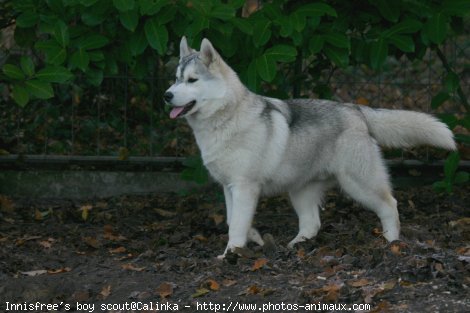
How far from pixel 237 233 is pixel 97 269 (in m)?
0.95

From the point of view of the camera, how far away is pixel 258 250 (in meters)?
6.28

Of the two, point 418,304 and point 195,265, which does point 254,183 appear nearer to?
point 195,265

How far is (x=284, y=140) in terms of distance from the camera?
6465mm

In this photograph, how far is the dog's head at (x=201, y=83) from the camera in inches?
245

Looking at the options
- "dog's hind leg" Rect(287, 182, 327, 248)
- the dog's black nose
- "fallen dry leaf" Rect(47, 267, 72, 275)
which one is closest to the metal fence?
"dog's hind leg" Rect(287, 182, 327, 248)

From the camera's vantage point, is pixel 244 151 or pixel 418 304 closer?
pixel 418 304

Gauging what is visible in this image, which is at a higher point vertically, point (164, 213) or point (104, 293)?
point (104, 293)

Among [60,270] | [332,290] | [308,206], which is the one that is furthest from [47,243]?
[332,290]

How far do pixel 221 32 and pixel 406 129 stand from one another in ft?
4.76

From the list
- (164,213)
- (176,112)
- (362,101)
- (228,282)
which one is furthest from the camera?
(362,101)

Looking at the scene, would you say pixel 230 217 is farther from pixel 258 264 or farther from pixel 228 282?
pixel 228 282

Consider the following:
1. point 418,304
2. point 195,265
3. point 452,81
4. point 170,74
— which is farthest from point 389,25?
point 418,304

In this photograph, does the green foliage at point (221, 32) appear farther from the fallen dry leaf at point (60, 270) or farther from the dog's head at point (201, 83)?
the fallen dry leaf at point (60, 270)

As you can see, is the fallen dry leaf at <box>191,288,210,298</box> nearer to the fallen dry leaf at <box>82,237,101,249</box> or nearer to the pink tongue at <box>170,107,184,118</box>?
the pink tongue at <box>170,107,184,118</box>
